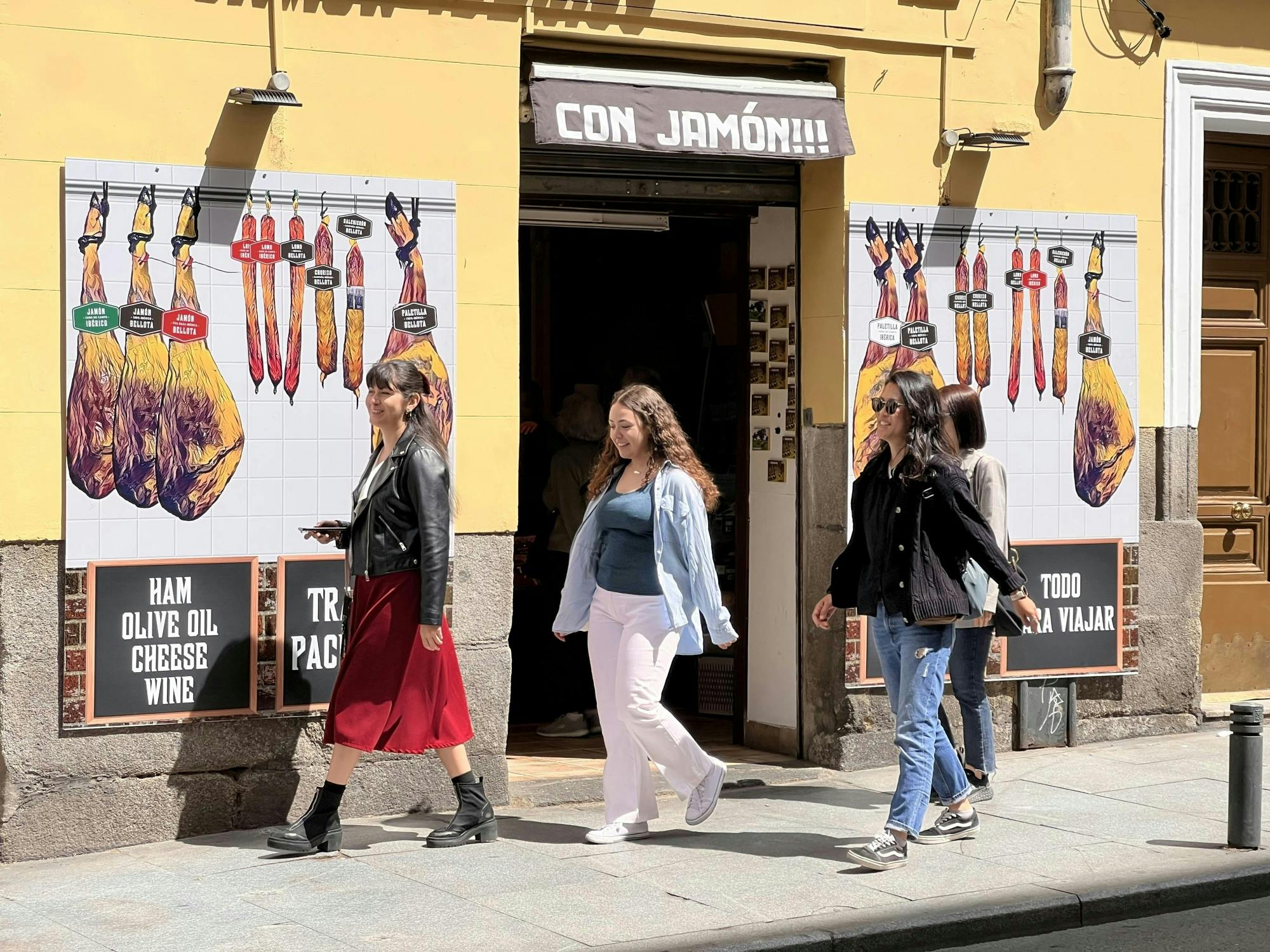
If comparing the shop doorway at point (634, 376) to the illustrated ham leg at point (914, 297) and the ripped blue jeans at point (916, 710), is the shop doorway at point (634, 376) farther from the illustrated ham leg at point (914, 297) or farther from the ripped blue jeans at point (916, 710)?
the ripped blue jeans at point (916, 710)

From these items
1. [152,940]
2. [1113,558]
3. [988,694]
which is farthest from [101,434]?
[1113,558]

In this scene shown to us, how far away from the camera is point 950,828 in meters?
7.14

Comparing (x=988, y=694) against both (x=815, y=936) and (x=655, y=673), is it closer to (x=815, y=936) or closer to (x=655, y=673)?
(x=655, y=673)

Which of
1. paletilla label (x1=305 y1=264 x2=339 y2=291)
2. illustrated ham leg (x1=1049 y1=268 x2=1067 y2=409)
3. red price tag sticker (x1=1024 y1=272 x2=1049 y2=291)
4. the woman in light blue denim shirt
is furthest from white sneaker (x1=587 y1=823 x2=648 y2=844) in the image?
red price tag sticker (x1=1024 y1=272 x2=1049 y2=291)

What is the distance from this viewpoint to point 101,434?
708 centimetres

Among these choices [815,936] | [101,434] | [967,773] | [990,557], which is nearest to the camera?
[815,936]

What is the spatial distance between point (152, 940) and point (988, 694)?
4.98 meters

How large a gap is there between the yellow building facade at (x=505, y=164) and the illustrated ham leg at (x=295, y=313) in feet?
0.85

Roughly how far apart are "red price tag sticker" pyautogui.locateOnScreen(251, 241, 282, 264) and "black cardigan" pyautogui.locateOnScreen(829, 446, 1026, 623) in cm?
288

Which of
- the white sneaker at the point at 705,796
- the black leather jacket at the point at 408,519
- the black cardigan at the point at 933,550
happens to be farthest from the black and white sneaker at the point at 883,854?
the black leather jacket at the point at 408,519

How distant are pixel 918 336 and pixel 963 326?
0.96ft

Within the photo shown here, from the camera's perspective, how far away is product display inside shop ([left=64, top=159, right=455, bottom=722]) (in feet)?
23.2

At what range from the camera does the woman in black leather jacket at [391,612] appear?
6793 mm

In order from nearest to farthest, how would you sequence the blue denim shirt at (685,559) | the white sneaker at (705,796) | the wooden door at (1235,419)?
the blue denim shirt at (685,559) → the white sneaker at (705,796) → the wooden door at (1235,419)
